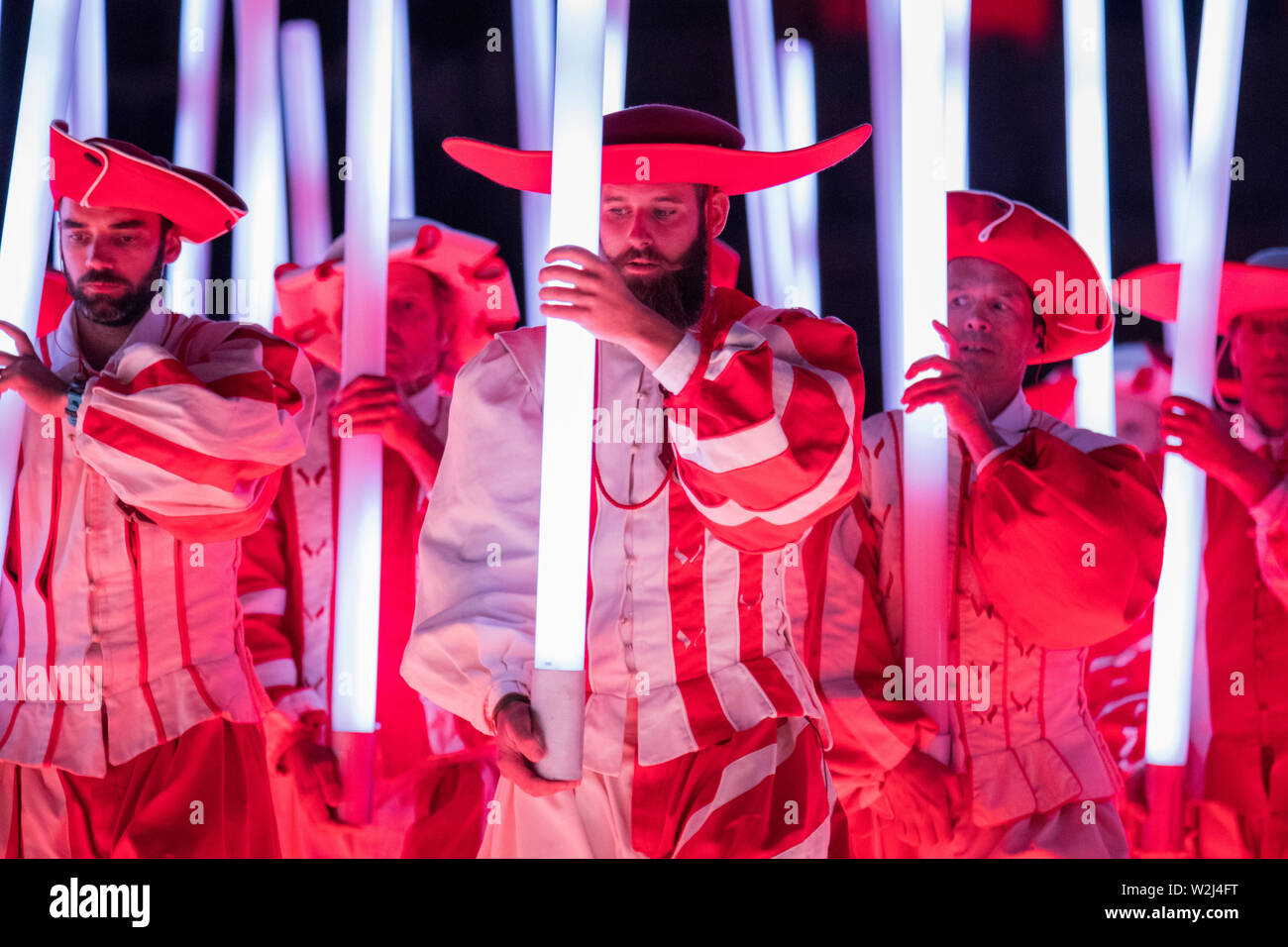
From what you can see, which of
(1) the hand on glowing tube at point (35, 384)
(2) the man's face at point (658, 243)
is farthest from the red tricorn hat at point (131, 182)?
(2) the man's face at point (658, 243)

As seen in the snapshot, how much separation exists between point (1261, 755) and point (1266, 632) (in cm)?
28

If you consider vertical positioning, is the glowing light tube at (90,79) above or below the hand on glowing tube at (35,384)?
above

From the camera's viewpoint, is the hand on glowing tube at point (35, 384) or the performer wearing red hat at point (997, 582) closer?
the hand on glowing tube at point (35, 384)

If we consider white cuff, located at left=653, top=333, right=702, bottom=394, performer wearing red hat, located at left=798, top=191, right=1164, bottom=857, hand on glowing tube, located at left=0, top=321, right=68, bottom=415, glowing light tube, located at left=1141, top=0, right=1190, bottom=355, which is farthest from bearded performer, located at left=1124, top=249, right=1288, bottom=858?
hand on glowing tube, located at left=0, top=321, right=68, bottom=415

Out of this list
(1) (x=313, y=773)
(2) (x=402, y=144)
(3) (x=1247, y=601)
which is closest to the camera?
(1) (x=313, y=773)

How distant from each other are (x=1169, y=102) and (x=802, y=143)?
0.84 m

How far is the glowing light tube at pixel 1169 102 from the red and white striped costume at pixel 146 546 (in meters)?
1.91

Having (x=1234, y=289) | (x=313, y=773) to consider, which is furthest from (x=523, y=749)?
(x=1234, y=289)

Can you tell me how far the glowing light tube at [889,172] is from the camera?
2965 millimetres

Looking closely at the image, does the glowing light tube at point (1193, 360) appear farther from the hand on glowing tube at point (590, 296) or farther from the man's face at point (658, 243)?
the hand on glowing tube at point (590, 296)

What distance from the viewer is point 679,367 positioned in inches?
83.4

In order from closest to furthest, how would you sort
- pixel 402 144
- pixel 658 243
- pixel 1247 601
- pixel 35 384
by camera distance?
pixel 658 243 < pixel 35 384 < pixel 1247 601 < pixel 402 144

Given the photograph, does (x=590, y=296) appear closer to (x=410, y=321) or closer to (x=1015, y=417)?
(x=1015, y=417)
